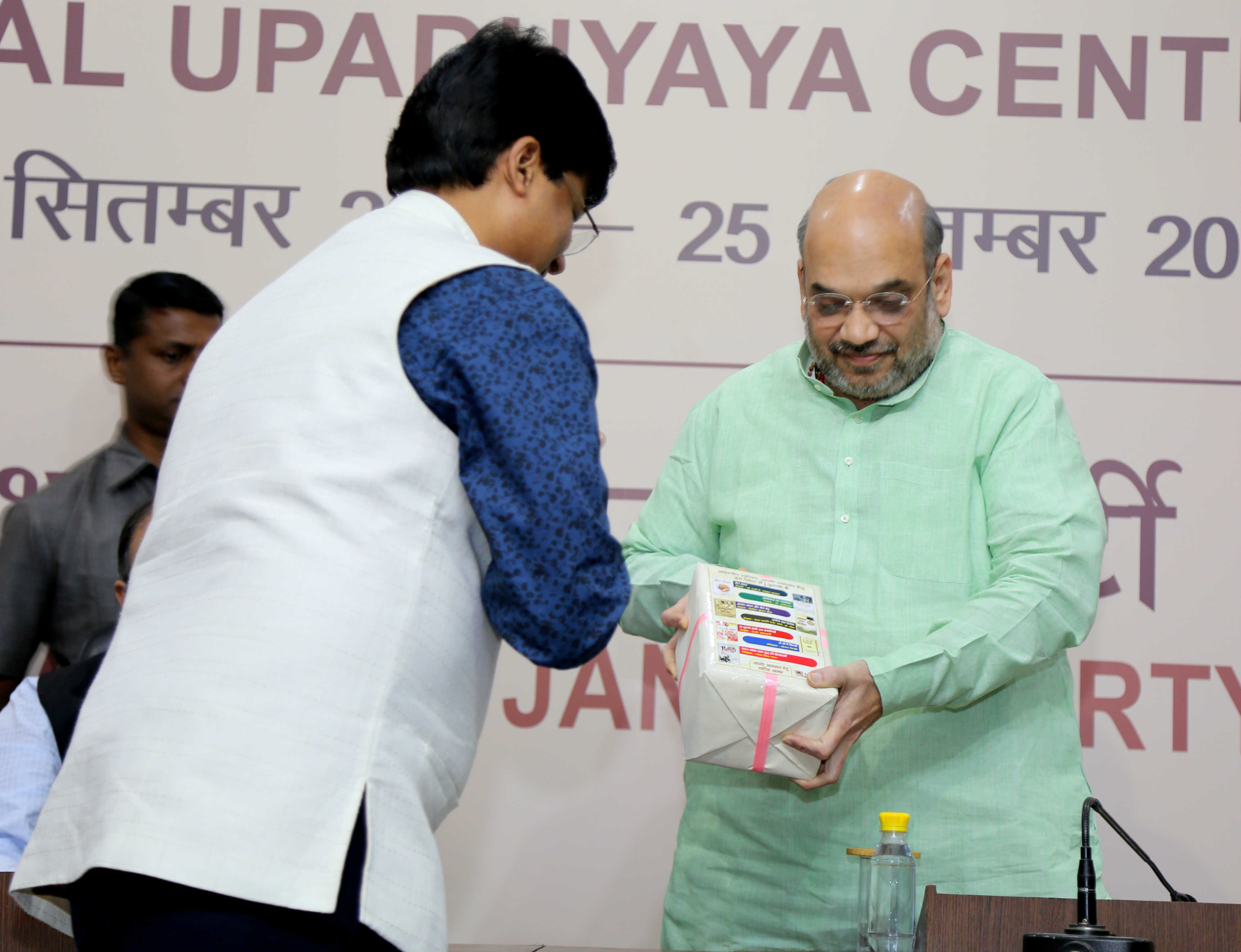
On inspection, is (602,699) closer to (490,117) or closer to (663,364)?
(663,364)

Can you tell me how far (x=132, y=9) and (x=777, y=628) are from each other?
223 cm

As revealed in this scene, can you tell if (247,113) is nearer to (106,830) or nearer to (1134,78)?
(1134,78)

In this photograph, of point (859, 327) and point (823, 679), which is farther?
point (859, 327)

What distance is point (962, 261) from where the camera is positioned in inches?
116

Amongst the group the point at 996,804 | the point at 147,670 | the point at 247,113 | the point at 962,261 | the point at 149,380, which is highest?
the point at 247,113

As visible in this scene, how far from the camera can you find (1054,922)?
142 centimetres

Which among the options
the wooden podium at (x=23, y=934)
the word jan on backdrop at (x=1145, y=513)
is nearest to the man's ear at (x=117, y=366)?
the wooden podium at (x=23, y=934)

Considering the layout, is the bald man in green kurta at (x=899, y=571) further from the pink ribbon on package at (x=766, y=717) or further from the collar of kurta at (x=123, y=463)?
the collar of kurta at (x=123, y=463)

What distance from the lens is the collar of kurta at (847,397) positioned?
2.08 m

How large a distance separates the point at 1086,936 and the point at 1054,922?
Result: 0.27 ft

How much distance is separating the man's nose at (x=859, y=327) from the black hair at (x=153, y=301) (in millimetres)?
1481

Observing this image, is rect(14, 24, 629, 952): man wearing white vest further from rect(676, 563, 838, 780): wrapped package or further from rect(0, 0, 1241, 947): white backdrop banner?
rect(0, 0, 1241, 947): white backdrop banner

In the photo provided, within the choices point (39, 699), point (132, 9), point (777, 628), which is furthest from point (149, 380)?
point (777, 628)

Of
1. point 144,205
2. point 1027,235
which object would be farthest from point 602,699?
point 144,205
